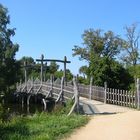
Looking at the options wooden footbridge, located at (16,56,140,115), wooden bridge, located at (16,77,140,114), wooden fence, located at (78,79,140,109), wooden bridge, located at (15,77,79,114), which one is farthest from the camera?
wooden bridge, located at (15,77,79,114)

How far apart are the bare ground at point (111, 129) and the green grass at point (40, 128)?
0.39 metres

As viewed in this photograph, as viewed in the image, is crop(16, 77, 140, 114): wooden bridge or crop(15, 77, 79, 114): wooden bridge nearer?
crop(16, 77, 140, 114): wooden bridge

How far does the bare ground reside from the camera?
44.6ft

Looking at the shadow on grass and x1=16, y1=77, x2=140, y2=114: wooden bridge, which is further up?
x1=16, y1=77, x2=140, y2=114: wooden bridge

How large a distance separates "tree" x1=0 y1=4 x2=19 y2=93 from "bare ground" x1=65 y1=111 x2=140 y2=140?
42.8 m

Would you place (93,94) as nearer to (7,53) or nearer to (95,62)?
(95,62)

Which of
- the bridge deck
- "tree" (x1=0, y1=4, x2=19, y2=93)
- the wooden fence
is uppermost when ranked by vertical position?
"tree" (x1=0, y1=4, x2=19, y2=93)

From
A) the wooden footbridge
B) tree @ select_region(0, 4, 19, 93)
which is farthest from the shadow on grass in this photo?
tree @ select_region(0, 4, 19, 93)

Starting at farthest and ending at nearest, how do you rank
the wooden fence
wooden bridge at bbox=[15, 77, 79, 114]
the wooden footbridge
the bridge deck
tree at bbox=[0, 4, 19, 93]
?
1. tree at bbox=[0, 4, 19, 93]
2. wooden bridge at bbox=[15, 77, 79, 114]
3. the wooden fence
4. the wooden footbridge
5. the bridge deck

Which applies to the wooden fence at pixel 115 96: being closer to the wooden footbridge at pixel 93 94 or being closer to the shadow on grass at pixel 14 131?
the wooden footbridge at pixel 93 94

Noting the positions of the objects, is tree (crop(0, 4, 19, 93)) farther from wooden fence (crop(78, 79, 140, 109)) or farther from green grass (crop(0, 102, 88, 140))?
green grass (crop(0, 102, 88, 140))

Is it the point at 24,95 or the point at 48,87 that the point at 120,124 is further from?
the point at 24,95

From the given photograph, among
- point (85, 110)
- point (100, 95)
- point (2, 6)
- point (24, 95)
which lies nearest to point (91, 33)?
point (2, 6)

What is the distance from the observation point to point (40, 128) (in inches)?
591
